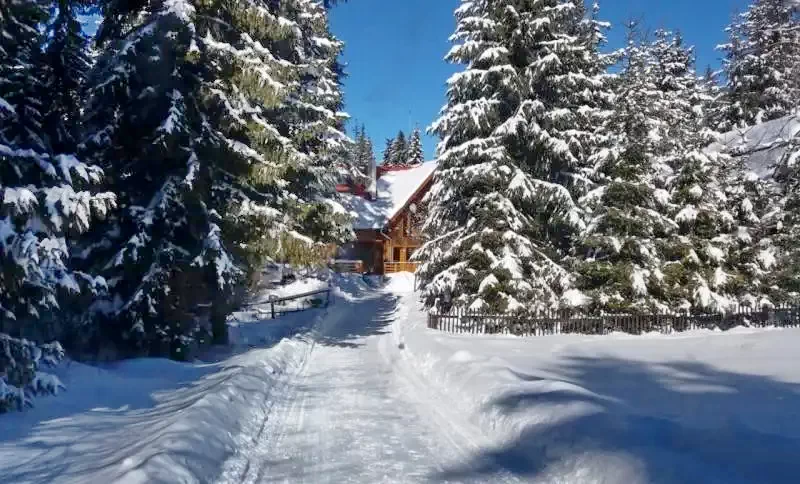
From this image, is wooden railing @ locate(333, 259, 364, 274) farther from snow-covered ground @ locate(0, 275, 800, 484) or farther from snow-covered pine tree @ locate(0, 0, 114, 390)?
snow-covered pine tree @ locate(0, 0, 114, 390)

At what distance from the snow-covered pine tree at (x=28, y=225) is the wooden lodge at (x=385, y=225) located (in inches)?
1504

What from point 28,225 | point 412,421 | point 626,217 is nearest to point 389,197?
point 626,217

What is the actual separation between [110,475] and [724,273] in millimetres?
21911

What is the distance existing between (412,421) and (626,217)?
13363 millimetres

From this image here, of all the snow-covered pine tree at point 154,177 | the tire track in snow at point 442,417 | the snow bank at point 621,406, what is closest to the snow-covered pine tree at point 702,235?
the snow bank at point 621,406

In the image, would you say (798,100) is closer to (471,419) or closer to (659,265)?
(471,419)

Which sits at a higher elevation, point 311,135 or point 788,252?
point 311,135

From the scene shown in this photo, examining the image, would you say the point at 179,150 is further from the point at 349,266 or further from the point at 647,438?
the point at 349,266

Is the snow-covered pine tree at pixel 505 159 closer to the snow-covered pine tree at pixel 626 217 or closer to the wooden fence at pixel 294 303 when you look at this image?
the snow-covered pine tree at pixel 626 217

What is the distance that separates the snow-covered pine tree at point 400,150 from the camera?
318ft

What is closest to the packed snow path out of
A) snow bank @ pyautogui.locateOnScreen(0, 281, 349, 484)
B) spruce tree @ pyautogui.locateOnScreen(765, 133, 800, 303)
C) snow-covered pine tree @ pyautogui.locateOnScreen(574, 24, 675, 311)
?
snow bank @ pyautogui.locateOnScreen(0, 281, 349, 484)

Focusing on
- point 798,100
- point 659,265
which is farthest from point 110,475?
point 659,265

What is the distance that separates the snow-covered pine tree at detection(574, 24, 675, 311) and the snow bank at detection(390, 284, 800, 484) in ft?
8.72

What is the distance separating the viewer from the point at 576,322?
1909 cm
